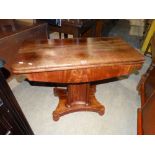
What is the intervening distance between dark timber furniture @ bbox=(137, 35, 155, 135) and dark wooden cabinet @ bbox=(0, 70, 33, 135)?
1133 mm

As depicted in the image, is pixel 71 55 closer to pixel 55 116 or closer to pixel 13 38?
pixel 55 116

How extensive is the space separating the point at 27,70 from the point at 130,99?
155 centimetres

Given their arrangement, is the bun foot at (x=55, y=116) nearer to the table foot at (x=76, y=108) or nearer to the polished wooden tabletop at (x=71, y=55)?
the table foot at (x=76, y=108)

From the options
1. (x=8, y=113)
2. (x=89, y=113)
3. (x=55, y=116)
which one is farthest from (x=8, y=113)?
(x=89, y=113)

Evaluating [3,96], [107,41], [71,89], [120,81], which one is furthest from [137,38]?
[3,96]

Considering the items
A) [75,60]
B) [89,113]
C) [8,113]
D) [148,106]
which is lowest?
[89,113]

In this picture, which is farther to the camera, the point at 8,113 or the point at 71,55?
the point at 71,55

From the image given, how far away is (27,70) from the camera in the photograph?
3.82 ft

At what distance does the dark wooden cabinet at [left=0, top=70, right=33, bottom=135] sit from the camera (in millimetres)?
869

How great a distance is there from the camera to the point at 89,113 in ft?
6.25

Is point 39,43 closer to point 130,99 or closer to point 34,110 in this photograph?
point 34,110

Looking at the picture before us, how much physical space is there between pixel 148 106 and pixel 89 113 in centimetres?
70

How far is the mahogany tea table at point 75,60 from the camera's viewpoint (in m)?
1.21

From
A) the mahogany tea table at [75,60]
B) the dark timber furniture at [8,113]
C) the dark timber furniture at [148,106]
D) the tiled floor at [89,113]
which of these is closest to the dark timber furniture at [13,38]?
the mahogany tea table at [75,60]
